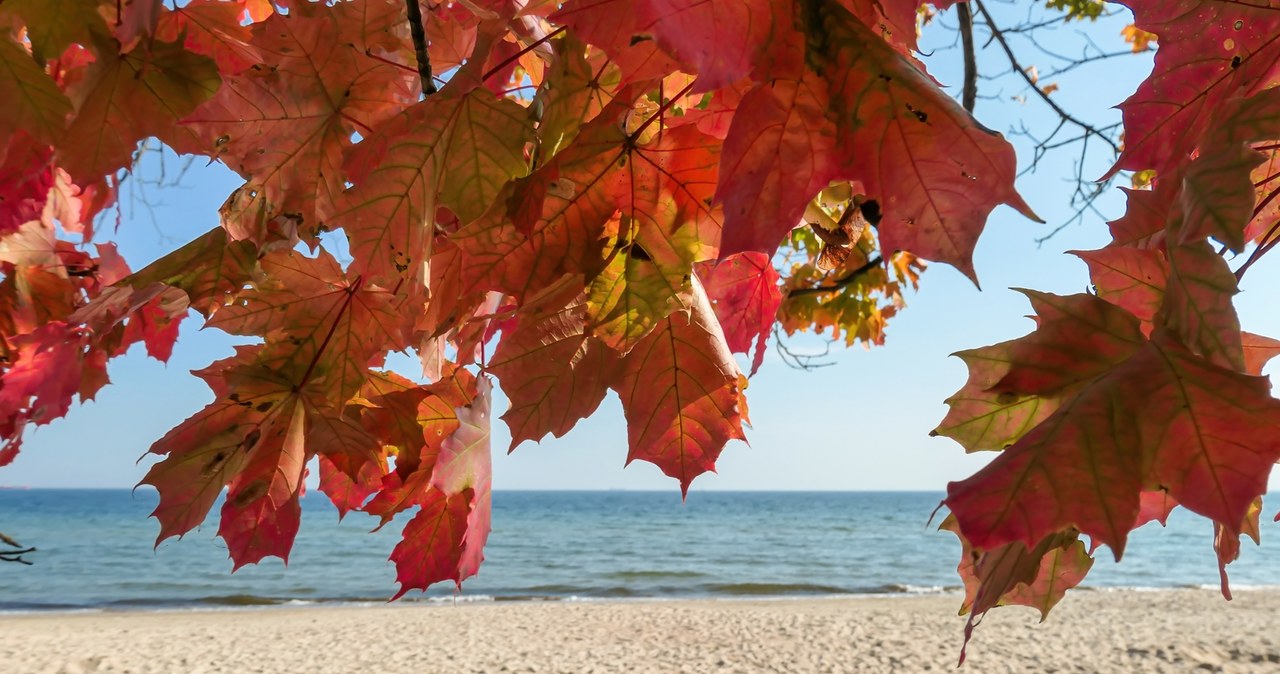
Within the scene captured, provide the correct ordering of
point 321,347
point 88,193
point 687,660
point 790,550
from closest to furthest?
1. point 321,347
2. point 88,193
3. point 687,660
4. point 790,550

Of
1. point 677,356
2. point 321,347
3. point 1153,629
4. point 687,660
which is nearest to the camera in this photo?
point 677,356

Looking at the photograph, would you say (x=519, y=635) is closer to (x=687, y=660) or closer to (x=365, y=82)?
(x=687, y=660)

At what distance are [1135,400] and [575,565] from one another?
670 inches

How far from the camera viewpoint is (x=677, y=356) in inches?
23.4

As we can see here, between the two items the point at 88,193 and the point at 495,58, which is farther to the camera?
the point at 88,193

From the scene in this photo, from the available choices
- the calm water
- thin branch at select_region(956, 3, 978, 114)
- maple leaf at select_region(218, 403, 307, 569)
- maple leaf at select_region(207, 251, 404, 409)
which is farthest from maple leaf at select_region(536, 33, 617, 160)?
the calm water

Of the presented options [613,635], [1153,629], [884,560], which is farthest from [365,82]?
[884,560]

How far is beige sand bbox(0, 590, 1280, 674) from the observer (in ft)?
23.3

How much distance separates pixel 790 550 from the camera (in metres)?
19.2

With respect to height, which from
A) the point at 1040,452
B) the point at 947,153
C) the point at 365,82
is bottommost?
the point at 1040,452

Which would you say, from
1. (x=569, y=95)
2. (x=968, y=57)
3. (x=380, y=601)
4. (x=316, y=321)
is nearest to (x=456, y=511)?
(x=316, y=321)

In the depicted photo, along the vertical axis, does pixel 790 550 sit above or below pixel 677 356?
below

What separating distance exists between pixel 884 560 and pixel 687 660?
11693 millimetres

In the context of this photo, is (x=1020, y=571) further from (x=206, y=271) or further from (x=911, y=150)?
(x=206, y=271)
